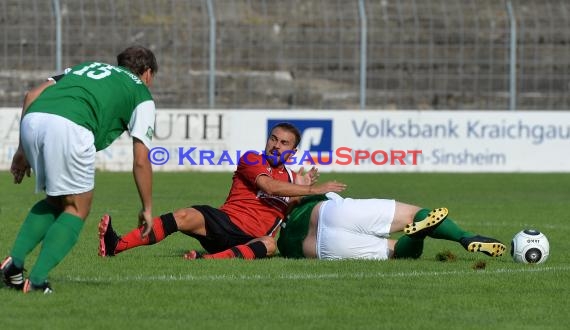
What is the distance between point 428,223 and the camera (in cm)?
953

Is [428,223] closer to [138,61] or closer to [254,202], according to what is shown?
[254,202]

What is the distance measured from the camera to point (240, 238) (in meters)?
10.2

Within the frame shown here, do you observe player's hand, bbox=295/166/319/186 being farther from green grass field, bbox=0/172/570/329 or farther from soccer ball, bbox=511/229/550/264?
soccer ball, bbox=511/229/550/264

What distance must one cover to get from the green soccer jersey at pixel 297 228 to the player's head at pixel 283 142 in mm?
416

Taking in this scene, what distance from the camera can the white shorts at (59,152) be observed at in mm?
7504

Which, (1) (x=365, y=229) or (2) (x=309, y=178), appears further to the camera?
(2) (x=309, y=178)

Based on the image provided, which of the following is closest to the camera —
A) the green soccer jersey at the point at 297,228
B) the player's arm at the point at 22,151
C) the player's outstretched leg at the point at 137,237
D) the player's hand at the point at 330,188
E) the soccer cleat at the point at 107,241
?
the player's arm at the point at 22,151

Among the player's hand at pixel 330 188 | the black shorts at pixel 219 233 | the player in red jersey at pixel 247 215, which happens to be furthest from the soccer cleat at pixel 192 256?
the player's hand at pixel 330 188

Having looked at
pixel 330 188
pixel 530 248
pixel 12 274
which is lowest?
pixel 530 248

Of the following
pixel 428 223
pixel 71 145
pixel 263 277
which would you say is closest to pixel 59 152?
pixel 71 145

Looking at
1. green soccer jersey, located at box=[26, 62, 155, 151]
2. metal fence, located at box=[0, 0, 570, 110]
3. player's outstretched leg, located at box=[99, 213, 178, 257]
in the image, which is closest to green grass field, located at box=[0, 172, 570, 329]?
player's outstretched leg, located at box=[99, 213, 178, 257]

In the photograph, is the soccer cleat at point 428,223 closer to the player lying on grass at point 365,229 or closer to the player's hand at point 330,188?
the player lying on grass at point 365,229

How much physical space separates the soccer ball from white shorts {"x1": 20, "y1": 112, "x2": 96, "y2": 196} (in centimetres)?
385

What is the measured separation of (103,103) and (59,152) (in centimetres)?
42
